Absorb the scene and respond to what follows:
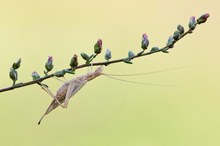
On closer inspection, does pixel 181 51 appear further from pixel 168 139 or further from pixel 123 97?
pixel 168 139

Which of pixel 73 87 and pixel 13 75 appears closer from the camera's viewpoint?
pixel 13 75

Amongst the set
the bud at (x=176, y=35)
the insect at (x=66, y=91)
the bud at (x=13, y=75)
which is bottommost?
the insect at (x=66, y=91)

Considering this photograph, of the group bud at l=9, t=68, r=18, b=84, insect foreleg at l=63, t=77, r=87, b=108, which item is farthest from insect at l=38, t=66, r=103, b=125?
bud at l=9, t=68, r=18, b=84

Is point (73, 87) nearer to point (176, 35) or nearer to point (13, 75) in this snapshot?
point (13, 75)

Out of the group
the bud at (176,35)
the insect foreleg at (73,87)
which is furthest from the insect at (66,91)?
the bud at (176,35)

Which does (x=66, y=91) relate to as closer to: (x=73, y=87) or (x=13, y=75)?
(x=73, y=87)

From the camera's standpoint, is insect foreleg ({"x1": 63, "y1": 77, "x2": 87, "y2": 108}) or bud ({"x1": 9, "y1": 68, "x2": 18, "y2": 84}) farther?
insect foreleg ({"x1": 63, "y1": 77, "x2": 87, "y2": 108})

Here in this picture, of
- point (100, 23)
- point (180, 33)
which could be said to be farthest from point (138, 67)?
point (180, 33)

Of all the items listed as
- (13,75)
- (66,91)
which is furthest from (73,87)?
(13,75)

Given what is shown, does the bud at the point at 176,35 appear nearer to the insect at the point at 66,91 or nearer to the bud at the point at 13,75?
the insect at the point at 66,91

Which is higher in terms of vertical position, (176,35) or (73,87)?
(176,35)

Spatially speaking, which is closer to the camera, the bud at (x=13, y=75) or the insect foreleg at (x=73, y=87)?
the bud at (x=13, y=75)

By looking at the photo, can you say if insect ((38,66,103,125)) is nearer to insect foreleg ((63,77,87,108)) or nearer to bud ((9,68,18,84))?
insect foreleg ((63,77,87,108))
